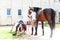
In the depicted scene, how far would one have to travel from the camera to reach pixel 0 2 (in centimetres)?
2059

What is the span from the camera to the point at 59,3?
22250 millimetres

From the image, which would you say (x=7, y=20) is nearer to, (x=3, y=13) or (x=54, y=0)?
(x=3, y=13)

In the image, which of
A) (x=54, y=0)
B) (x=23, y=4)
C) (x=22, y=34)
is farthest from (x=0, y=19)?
Result: (x=22, y=34)

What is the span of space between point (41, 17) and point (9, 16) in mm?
12170

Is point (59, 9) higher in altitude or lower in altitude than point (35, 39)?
higher

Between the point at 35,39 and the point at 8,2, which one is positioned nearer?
the point at 35,39

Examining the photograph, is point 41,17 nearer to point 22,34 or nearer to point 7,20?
point 22,34

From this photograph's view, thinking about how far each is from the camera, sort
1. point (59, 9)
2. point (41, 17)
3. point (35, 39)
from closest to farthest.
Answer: point (35, 39) → point (41, 17) → point (59, 9)

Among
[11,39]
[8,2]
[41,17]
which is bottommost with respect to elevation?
[11,39]

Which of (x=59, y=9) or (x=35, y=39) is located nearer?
(x=35, y=39)

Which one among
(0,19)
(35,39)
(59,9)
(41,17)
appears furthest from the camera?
(59,9)

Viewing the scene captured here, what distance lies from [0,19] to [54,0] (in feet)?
18.9

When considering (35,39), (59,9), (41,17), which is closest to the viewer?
(35,39)

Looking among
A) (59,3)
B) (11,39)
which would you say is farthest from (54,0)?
(11,39)
